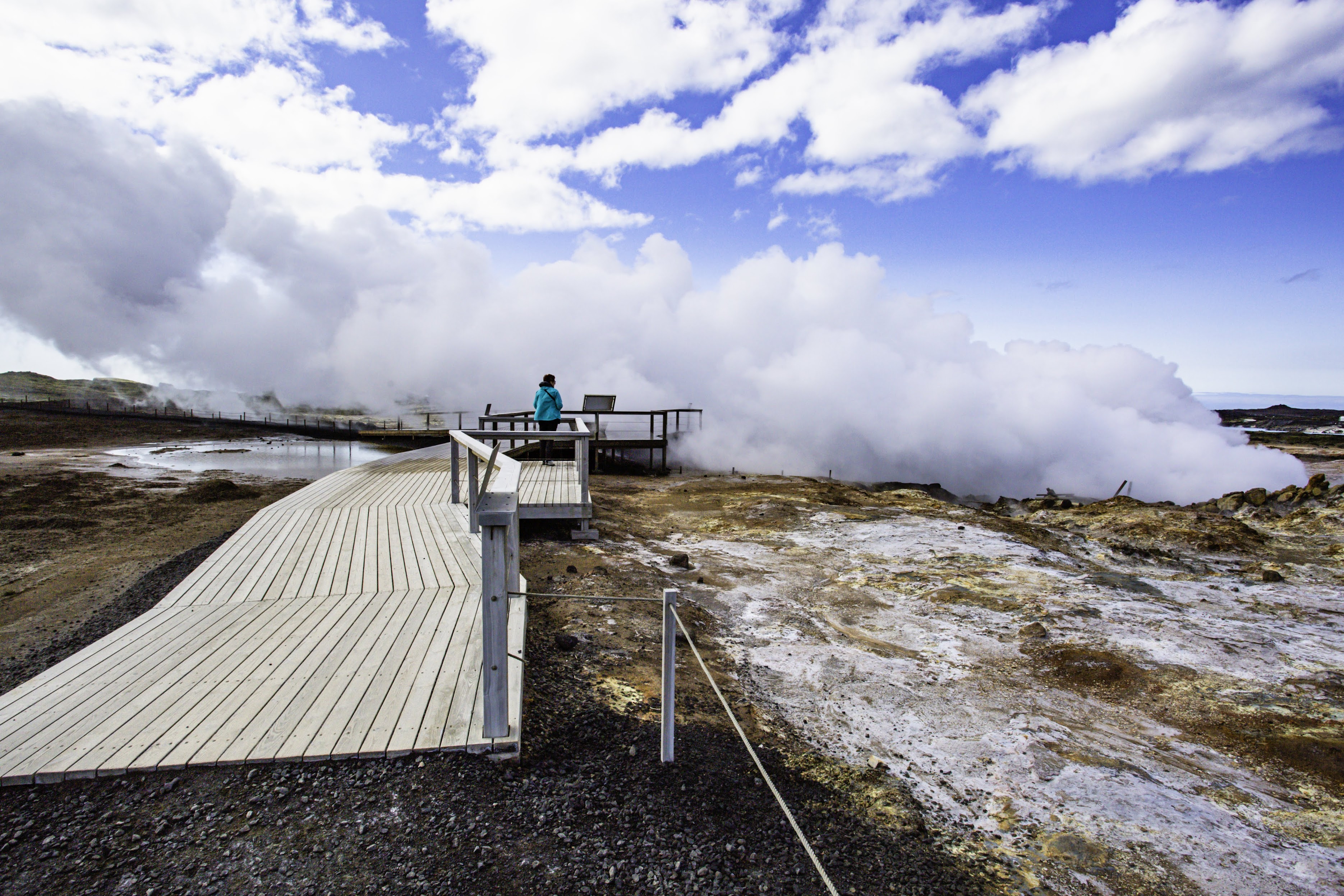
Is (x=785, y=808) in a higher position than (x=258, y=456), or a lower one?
higher

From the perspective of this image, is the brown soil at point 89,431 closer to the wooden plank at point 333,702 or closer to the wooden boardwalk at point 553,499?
the wooden boardwalk at point 553,499

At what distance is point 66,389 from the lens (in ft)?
204

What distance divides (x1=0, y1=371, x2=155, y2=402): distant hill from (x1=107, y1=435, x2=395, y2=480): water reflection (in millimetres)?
24734

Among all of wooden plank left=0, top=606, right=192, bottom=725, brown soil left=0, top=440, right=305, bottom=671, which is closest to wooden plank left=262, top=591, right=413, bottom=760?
wooden plank left=0, top=606, right=192, bottom=725

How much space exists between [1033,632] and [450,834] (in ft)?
19.0

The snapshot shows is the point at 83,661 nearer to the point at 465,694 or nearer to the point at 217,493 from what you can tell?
the point at 465,694

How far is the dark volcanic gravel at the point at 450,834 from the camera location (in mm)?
2453

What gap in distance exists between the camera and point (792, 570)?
8.30m

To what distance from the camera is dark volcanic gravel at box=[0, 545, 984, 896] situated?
245cm

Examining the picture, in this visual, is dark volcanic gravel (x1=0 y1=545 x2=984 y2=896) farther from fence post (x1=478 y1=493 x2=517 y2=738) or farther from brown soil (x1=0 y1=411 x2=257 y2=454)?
brown soil (x1=0 y1=411 x2=257 y2=454)

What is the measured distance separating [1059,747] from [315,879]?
4.42 metres

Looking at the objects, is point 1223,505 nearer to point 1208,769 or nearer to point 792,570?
point 792,570

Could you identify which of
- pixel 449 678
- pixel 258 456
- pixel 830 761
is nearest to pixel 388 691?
pixel 449 678

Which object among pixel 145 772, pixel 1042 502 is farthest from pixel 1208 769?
pixel 1042 502
